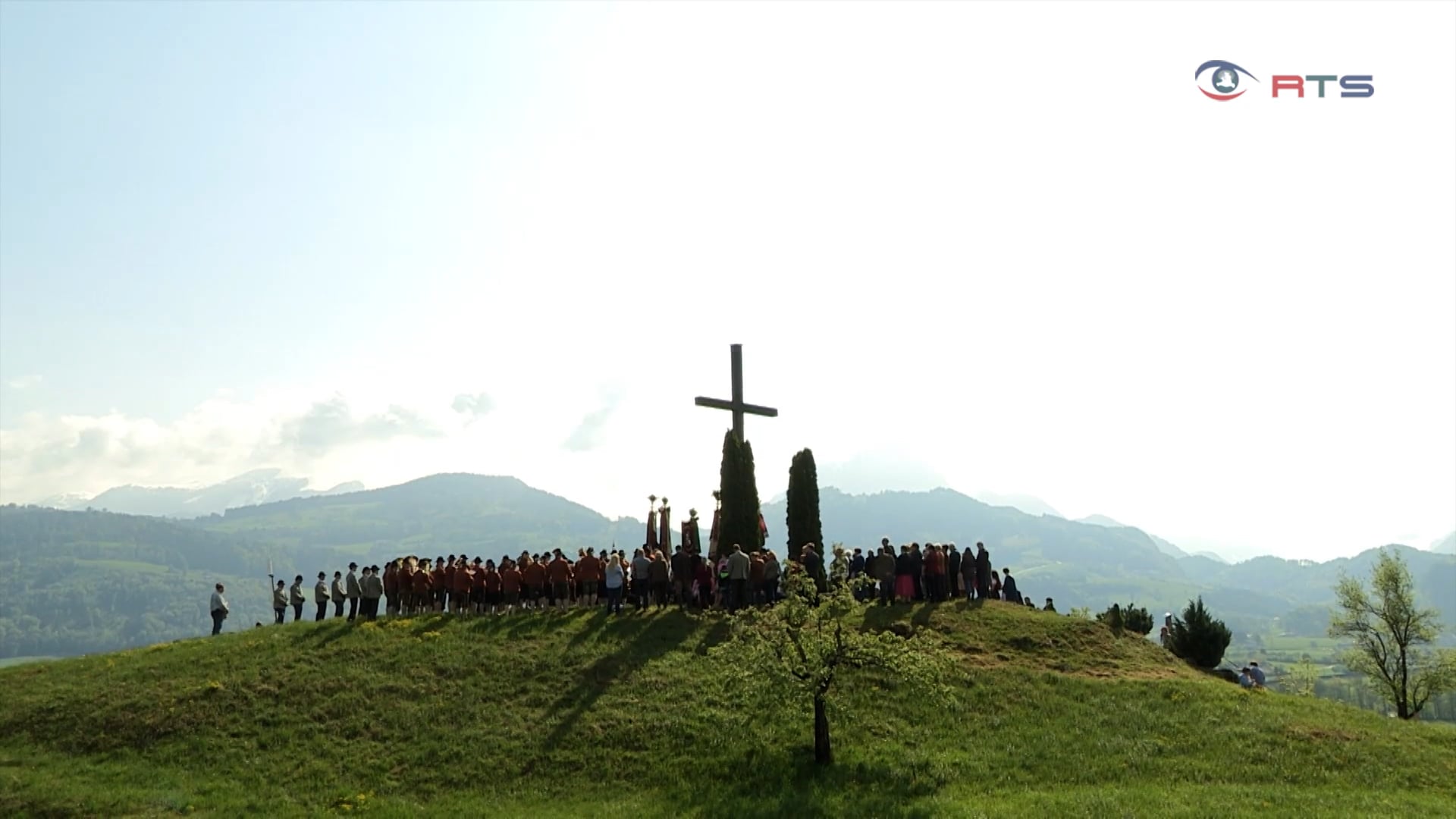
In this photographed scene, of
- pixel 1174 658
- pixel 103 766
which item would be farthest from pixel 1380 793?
pixel 103 766

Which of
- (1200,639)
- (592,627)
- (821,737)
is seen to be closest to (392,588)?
(592,627)

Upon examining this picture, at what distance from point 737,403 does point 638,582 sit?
8.95 m

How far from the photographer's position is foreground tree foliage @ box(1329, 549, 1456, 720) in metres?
49.4

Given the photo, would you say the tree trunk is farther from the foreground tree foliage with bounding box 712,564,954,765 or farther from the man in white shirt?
the man in white shirt

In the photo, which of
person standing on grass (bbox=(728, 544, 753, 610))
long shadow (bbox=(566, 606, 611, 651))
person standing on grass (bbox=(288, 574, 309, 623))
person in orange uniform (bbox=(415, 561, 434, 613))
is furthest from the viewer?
person standing on grass (bbox=(288, 574, 309, 623))

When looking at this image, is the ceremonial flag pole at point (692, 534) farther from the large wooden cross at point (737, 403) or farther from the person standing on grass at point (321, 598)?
the person standing on grass at point (321, 598)

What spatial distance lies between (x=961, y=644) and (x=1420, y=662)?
41277 mm

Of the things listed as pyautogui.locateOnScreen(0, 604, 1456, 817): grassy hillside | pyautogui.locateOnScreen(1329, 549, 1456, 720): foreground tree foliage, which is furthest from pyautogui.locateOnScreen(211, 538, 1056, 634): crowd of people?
pyautogui.locateOnScreen(1329, 549, 1456, 720): foreground tree foliage

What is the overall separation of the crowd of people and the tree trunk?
9534 millimetres

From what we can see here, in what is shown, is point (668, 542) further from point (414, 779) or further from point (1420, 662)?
point (1420, 662)

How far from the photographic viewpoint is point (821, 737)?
866 inches

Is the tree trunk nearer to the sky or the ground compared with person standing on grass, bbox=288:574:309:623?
nearer to the ground

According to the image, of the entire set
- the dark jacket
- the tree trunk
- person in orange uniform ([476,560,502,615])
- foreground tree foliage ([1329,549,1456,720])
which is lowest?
foreground tree foliage ([1329,549,1456,720])

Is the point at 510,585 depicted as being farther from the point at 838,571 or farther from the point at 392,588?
the point at 838,571
